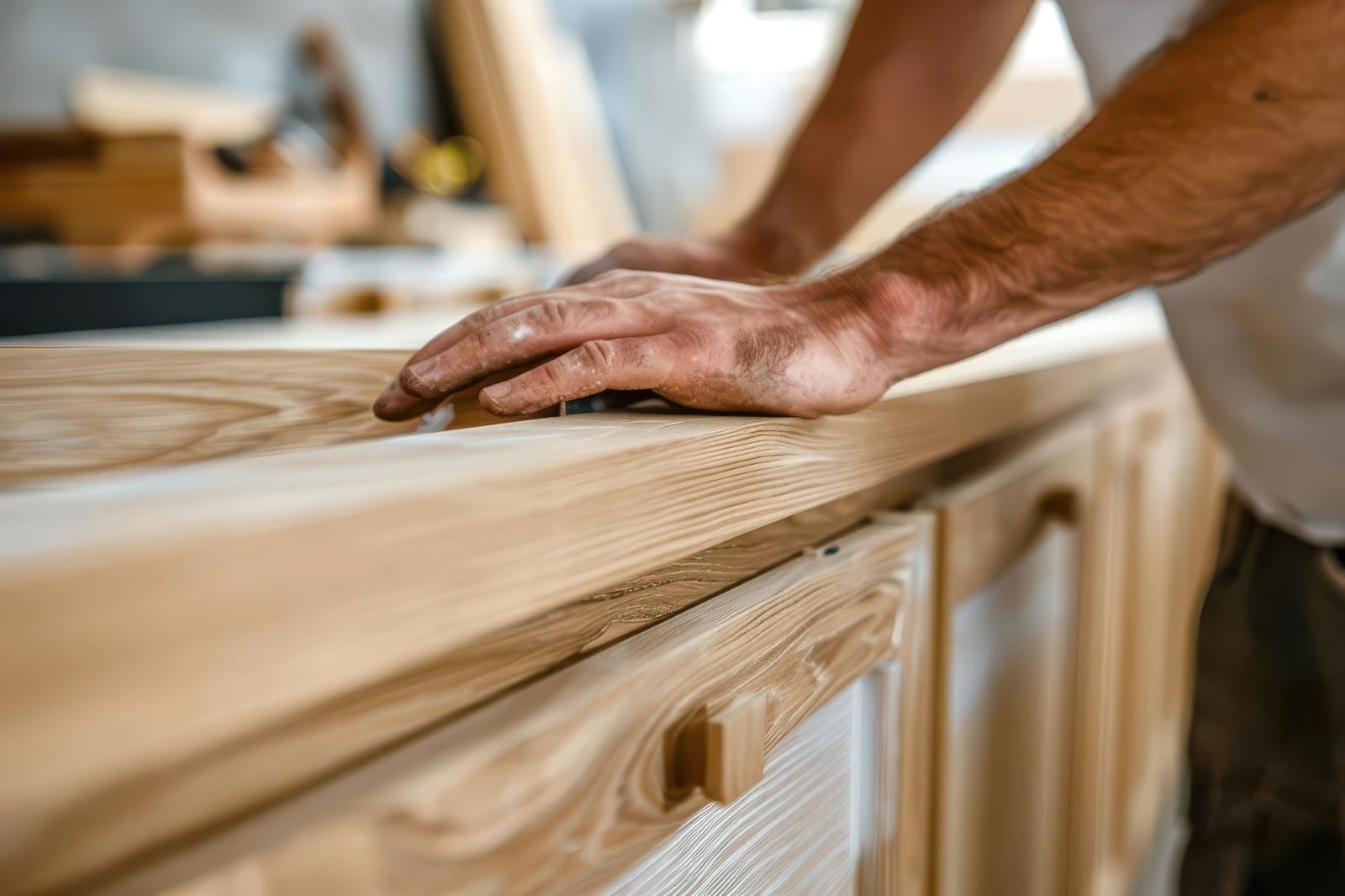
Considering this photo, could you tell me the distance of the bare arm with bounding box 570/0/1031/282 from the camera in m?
0.89

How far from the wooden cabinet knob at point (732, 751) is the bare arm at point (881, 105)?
1.86 ft

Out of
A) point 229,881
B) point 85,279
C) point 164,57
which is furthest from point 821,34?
point 229,881

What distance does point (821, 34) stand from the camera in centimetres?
281

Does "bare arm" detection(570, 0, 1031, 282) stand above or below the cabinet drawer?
above

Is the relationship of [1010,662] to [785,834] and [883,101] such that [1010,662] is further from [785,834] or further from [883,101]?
[883,101]

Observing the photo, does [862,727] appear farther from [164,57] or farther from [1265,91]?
[164,57]

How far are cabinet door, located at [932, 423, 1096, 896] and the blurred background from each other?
43 centimetres

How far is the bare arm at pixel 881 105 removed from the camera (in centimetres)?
89

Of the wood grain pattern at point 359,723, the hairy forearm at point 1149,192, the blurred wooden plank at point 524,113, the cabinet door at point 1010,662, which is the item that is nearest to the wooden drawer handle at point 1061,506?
the cabinet door at point 1010,662

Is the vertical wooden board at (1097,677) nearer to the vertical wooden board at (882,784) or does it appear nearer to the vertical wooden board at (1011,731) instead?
the vertical wooden board at (1011,731)

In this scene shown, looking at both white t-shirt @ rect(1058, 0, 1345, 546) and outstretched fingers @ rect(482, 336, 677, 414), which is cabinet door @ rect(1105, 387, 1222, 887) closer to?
white t-shirt @ rect(1058, 0, 1345, 546)

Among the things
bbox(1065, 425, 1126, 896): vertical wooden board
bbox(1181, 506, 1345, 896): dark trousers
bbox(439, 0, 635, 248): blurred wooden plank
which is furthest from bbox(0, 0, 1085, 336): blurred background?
bbox(1181, 506, 1345, 896): dark trousers

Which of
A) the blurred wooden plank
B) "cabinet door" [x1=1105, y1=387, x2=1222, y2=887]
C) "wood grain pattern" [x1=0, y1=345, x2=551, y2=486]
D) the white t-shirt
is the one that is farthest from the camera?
the blurred wooden plank

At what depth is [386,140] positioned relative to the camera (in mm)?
2289
